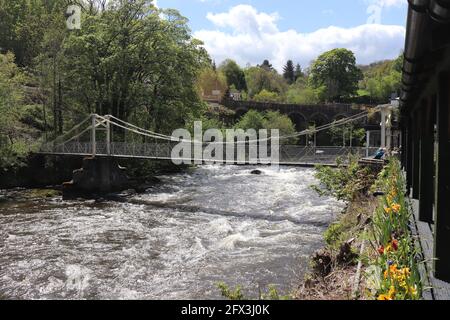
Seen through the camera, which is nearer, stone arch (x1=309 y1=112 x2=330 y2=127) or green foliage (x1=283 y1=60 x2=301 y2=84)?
stone arch (x1=309 y1=112 x2=330 y2=127)

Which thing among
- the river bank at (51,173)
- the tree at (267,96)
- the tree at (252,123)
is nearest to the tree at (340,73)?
the tree at (267,96)

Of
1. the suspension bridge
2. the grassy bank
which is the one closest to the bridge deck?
the suspension bridge

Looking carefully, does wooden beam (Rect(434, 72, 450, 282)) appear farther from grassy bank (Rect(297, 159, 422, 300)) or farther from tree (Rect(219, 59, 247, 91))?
tree (Rect(219, 59, 247, 91))

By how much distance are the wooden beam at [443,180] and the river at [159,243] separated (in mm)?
3651

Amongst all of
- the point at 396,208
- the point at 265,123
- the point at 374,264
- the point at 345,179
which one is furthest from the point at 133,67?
the point at 374,264

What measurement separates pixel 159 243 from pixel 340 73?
72873 mm

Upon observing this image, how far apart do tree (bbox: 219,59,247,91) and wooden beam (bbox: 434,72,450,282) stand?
270 ft

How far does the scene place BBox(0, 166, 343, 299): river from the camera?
8.19m

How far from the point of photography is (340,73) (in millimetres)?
79000

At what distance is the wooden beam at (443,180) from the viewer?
4094 millimetres

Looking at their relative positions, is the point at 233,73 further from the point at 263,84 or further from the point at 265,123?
the point at 265,123

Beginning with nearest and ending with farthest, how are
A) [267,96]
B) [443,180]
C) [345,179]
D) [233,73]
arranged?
[443,180], [345,179], [267,96], [233,73]

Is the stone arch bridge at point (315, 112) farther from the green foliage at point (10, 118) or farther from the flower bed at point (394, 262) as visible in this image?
the flower bed at point (394, 262)

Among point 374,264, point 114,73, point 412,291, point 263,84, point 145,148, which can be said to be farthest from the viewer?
point 263,84
